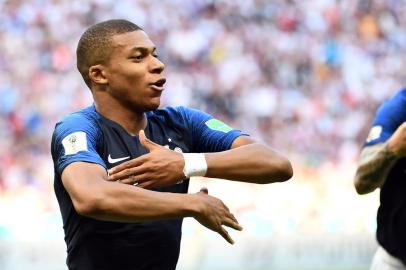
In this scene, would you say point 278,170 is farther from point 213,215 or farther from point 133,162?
point 133,162

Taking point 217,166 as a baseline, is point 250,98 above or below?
below

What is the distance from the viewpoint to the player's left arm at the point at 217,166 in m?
3.98

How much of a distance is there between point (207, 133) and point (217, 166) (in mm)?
429

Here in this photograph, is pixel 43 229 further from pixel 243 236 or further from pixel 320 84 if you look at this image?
pixel 320 84

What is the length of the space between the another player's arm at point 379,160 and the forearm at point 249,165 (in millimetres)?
1219

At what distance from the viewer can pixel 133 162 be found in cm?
399

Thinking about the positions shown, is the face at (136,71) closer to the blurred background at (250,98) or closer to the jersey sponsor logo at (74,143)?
the jersey sponsor logo at (74,143)

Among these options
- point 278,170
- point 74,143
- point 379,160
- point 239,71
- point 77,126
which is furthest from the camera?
point 239,71

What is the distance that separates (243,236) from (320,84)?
13.4ft

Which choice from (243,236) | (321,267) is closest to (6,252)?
(243,236)

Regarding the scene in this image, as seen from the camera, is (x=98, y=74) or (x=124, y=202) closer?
(x=124, y=202)

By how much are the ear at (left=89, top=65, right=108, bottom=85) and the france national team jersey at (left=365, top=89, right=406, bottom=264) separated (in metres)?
1.94

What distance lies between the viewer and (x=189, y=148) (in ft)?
15.2

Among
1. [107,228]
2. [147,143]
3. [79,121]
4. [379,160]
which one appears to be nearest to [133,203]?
[147,143]
